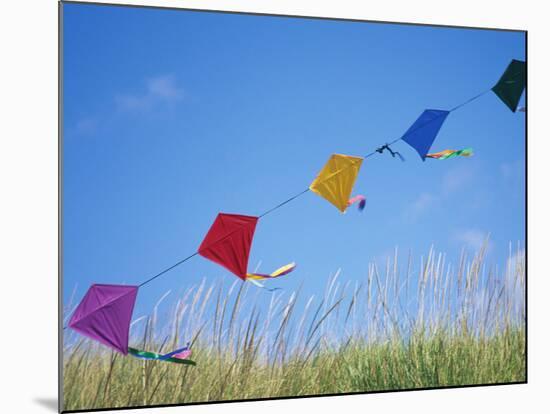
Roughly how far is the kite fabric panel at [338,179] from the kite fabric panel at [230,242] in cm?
40

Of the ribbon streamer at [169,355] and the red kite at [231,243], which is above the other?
the red kite at [231,243]

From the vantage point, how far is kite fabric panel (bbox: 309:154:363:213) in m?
5.09

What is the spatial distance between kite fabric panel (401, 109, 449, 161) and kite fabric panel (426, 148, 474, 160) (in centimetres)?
6

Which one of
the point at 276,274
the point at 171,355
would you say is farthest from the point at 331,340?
the point at 171,355

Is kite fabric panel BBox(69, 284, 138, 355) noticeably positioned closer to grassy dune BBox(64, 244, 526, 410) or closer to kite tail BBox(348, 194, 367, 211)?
grassy dune BBox(64, 244, 526, 410)

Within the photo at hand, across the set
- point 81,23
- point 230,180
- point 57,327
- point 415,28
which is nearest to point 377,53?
point 415,28

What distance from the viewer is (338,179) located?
16.8ft

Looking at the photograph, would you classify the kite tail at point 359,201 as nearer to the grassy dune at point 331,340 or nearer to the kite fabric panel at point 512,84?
the grassy dune at point 331,340

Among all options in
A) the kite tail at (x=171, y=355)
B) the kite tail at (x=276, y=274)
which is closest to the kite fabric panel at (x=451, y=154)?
the kite tail at (x=276, y=274)

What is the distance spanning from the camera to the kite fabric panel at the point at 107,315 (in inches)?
187

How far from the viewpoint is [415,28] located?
5293mm

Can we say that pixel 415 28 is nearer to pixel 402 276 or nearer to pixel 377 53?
pixel 377 53

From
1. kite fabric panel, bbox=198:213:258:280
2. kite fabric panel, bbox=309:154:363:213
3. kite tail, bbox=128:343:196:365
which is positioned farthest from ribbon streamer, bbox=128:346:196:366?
kite fabric panel, bbox=309:154:363:213

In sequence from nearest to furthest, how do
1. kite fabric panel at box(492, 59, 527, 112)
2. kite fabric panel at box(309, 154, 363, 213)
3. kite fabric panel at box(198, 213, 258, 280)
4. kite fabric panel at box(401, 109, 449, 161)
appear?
kite fabric panel at box(198, 213, 258, 280), kite fabric panel at box(309, 154, 363, 213), kite fabric panel at box(401, 109, 449, 161), kite fabric panel at box(492, 59, 527, 112)
